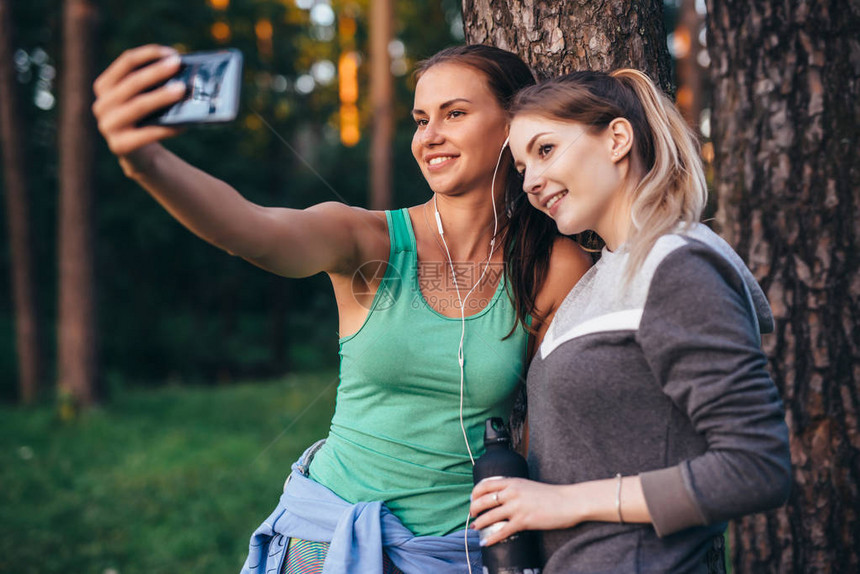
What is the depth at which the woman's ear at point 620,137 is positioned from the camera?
1597mm

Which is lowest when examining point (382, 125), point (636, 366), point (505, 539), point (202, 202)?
point (505, 539)

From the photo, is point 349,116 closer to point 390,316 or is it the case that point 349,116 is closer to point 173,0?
point 173,0

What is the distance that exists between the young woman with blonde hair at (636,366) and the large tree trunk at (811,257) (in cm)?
122

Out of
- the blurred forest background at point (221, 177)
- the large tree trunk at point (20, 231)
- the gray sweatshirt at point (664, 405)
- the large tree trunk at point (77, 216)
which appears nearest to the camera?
the gray sweatshirt at point (664, 405)

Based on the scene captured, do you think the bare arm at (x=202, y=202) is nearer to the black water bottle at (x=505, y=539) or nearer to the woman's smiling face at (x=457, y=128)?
the woman's smiling face at (x=457, y=128)

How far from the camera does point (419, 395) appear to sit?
1826 millimetres

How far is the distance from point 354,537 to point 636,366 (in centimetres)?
78

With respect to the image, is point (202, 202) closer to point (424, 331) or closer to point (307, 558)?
point (424, 331)

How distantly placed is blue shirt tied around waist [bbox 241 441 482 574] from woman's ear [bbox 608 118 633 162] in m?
0.97

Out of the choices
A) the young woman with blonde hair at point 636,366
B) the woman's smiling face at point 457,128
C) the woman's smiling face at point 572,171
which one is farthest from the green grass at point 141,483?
the woman's smiling face at point 572,171

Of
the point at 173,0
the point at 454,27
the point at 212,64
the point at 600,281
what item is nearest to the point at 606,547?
the point at 600,281

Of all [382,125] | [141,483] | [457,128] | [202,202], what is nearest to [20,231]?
[382,125]

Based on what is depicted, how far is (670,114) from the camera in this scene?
1690mm

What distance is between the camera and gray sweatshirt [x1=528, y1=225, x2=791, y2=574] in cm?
131
